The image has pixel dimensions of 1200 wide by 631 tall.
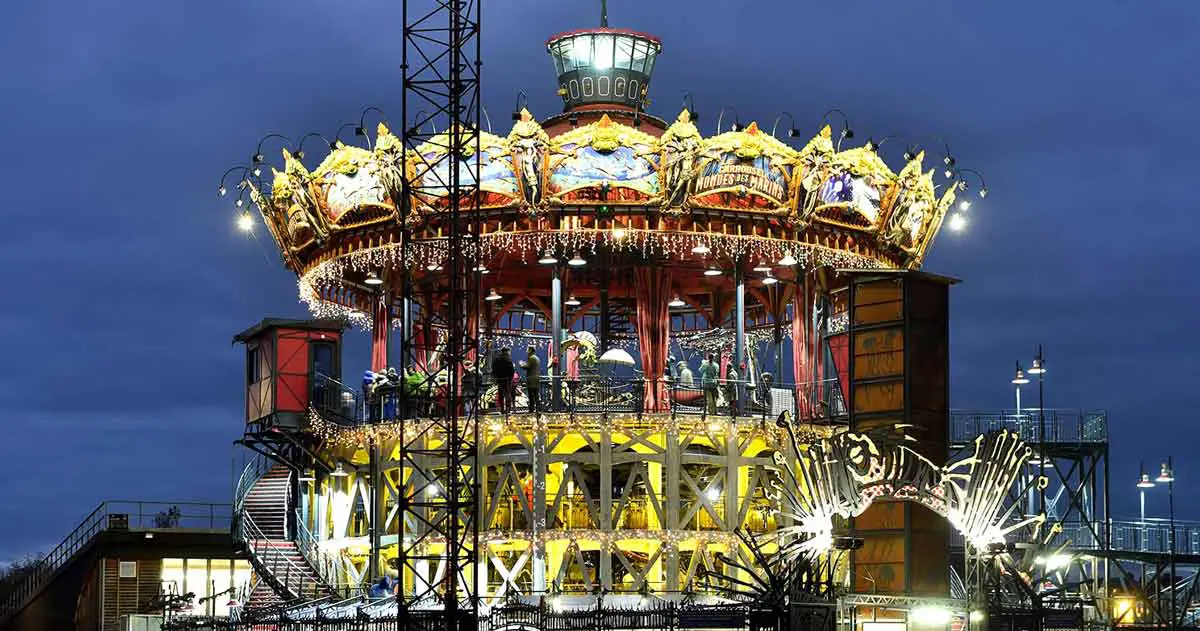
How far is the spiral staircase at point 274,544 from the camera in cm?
5384

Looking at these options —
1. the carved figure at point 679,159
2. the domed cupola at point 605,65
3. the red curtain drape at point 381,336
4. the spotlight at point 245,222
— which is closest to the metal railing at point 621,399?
the red curtain drape at point 381,336

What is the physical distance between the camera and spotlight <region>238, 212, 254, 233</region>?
186ft

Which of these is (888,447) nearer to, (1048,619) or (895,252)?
(1048,619)

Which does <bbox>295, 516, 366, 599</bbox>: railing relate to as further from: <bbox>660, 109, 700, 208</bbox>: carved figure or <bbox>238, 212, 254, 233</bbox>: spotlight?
<bbox>660, 109, 700, 208</bbox>: carved figure

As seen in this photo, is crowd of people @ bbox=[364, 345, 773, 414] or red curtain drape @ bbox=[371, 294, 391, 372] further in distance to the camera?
red curtain drape @ bbox=[371, 294, 391, 372]

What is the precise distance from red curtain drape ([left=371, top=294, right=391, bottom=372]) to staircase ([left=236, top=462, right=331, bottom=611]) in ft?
13.7

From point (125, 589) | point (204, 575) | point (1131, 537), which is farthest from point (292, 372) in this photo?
point (1131, 537)

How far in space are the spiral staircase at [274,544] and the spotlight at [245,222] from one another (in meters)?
6.99

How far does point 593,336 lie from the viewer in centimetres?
5797

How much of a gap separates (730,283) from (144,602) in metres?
20.4

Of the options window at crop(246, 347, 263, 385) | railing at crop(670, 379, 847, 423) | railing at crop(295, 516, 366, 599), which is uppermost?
window at crop(246, 347, 263, 385)

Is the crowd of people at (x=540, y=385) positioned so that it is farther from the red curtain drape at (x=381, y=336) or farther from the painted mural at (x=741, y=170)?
the painted mural at (x=741, y=170)

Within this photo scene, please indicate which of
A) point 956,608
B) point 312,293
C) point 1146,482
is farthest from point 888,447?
point 1146,482

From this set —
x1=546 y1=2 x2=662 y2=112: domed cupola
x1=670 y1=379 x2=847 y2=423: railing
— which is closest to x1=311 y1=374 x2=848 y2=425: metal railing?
x1=670 y1=379 x2=847 y2=423: railing
